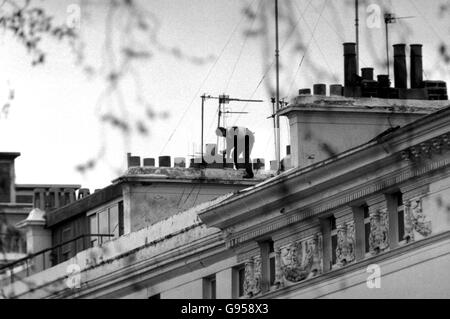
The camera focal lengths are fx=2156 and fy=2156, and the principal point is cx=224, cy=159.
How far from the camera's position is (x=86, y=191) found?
7625 centimetres

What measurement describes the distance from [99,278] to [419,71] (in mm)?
8658

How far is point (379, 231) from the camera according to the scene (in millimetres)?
36594

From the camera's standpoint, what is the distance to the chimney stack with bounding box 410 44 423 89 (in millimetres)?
47534

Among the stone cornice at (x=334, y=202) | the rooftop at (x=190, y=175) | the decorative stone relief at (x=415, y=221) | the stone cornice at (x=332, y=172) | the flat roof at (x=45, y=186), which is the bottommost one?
the decorative stone relief at (x=415, y=221)

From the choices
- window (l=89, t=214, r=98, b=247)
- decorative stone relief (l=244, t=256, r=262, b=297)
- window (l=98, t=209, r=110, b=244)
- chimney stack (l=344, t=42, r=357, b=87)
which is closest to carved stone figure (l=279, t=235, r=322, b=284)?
decorative stone relief (l=244, t=256, r=262, b=297)

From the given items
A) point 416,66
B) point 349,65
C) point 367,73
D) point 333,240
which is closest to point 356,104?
point 349,65

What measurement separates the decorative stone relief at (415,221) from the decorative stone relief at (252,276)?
6443 mm

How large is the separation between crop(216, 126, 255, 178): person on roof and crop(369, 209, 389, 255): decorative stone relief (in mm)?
16842

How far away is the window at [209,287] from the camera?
4412 centimetres

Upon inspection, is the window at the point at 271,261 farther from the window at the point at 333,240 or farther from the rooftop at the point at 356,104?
the rooftop at the point at 356,104

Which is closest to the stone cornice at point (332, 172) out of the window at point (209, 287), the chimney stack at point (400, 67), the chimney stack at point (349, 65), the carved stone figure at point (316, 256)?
the carved stone figure at point (316, 256)

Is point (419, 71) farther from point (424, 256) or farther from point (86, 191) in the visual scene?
point (86, 191)

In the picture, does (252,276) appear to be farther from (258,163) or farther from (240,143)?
(258,163)
